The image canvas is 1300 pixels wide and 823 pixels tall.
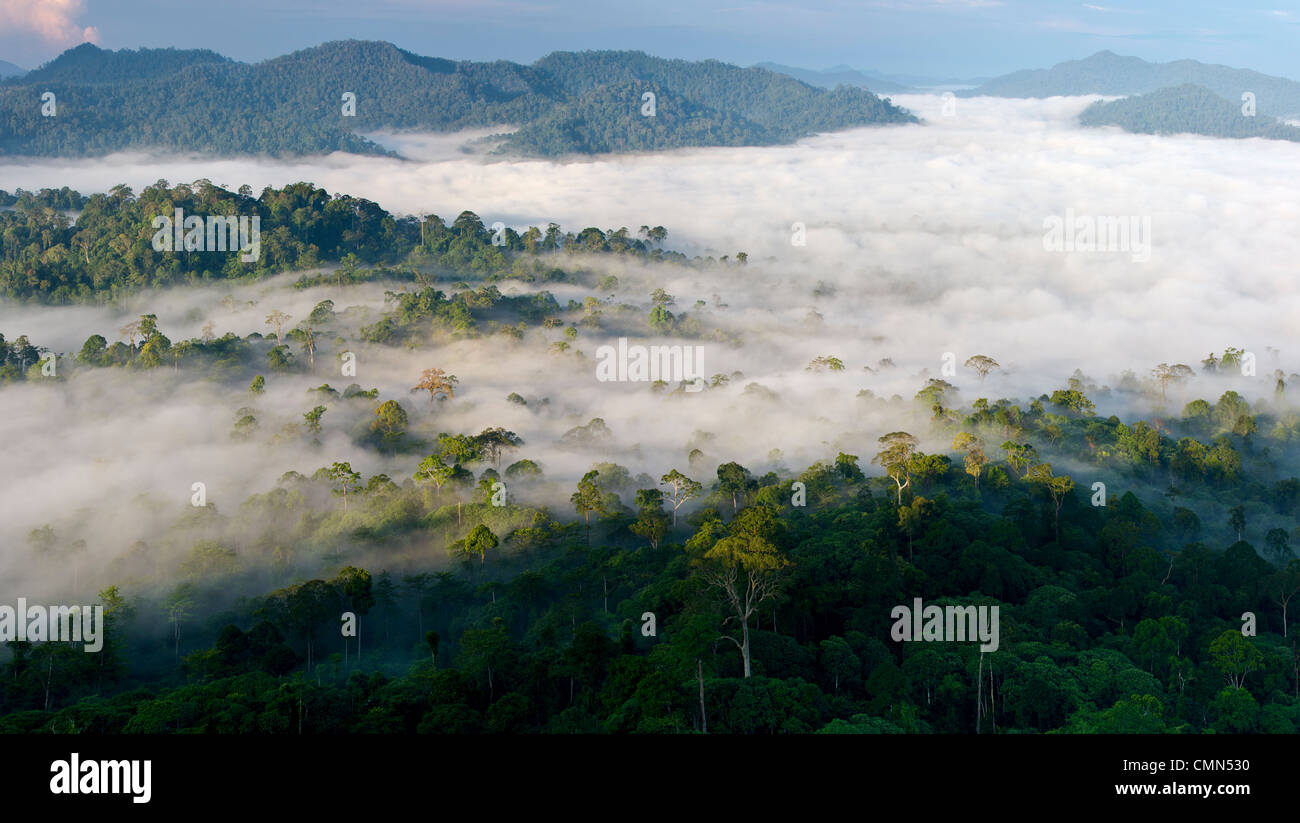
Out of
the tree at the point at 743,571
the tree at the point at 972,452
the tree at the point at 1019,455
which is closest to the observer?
the tree at the point at 743,571

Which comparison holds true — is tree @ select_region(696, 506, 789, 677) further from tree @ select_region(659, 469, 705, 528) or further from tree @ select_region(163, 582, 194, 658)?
tree @ select_region(163, 582, 194, 658)

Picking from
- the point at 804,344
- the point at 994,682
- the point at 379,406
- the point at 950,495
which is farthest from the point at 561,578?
the point at 804,344

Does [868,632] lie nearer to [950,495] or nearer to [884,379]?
[950,495]

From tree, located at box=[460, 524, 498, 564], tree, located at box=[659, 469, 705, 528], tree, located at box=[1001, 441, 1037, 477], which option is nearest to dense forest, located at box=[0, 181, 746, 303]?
tree, located at box=[659, 469, 705, 528]

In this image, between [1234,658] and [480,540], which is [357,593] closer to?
[480,540]

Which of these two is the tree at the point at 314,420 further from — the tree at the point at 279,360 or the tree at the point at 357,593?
the tree at the point at 357,593

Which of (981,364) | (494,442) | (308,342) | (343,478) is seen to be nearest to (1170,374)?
(981,364)

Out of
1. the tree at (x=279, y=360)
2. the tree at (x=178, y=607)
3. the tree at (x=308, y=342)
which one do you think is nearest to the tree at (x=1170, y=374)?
the tree at (x=308, y=342)
